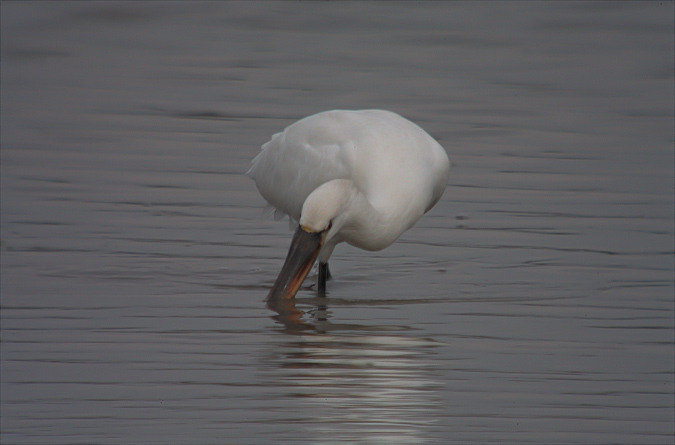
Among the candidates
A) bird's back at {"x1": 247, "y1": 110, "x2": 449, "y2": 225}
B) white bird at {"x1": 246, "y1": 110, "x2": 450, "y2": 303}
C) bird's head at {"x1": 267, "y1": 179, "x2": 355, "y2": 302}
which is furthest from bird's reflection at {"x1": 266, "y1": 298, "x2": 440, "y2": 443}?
bird's back at {"x1": 247, "y1": 110, "x2": 449, "y2": 225}

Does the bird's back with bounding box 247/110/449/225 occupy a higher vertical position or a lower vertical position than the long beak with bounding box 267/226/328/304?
A: higher

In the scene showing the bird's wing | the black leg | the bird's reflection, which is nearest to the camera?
the bird's reflection

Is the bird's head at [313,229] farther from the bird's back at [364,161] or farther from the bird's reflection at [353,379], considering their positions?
the bird's back at [364,161]

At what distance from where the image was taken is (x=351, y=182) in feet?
23.0

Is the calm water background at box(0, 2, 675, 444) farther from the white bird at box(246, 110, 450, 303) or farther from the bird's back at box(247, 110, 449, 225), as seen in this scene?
the bird's back at box(247, 110, 449, 225)

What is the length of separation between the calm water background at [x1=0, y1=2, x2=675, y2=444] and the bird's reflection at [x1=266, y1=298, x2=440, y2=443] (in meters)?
0.02

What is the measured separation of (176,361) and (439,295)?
186 centimetres

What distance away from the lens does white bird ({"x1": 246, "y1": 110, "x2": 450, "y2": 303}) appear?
700 centimetres

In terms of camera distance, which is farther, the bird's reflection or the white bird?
the white bird

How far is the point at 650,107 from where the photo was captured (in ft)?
39.2

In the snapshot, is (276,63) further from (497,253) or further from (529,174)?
(497,253)

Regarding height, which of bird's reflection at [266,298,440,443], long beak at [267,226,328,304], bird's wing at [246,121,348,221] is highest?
bird's wing at [246,121,348,221]

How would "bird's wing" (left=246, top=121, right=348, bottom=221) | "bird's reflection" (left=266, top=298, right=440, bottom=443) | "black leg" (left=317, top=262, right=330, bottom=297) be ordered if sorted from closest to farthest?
"bird's reflection" (left=266, top=298, right=440, bottom=443), "black leg" (left=317, top=262, right=330, bottom=297), "bird's wing" (left=246, top=121, right=348, bottom=221)

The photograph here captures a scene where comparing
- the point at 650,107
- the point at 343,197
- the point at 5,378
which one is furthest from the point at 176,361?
the point at 650,107
